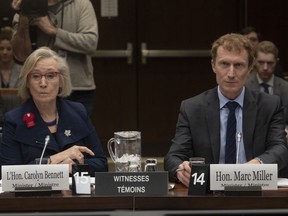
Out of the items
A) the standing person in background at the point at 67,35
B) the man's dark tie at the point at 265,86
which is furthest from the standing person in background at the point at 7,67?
the man's dark tie at the point at 265,86

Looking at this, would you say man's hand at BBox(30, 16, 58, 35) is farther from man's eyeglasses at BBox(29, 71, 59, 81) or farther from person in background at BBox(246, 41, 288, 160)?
person in background at BBox(246, 41, 288, 160)

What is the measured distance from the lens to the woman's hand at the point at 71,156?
13.0 feet

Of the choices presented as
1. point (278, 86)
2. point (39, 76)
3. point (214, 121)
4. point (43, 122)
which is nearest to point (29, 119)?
point (43, 122)

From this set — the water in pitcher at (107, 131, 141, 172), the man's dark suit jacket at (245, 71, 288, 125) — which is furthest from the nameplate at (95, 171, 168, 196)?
the man's dark suit jacket at (245, 71, 288, 125)

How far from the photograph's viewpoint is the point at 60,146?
13.9 feet

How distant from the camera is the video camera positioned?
582cm

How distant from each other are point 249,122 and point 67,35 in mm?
2131

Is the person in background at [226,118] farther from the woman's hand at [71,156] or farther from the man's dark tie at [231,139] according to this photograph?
the woman's hand at [71,156]

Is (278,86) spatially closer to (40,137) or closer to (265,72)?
(265,72)

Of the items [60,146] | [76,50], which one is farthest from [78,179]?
[76,50]

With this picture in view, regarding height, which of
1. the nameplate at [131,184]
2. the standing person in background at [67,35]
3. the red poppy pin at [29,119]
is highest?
the standing person in background at [67,35]

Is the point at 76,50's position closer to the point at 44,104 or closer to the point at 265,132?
the point at 44,104

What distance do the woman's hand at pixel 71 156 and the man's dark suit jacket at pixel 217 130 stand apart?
1.42 ft

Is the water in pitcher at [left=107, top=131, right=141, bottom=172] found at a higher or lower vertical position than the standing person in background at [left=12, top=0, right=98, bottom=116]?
lower
